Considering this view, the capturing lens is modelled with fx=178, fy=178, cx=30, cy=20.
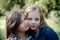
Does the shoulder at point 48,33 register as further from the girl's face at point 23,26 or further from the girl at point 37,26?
the girl's face at point 23,26

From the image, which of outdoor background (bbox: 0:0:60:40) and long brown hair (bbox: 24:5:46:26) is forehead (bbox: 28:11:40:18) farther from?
outdoor background (bbox: 0:0:60:40)

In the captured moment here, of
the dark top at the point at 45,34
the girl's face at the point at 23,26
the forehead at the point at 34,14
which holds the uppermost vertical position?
the forehead at the point at 34,14

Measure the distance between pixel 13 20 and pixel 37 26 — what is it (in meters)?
0.18

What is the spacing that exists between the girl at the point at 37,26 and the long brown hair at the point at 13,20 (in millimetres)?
59

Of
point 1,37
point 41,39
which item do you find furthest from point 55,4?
point 1,37

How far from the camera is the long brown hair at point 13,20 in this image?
127 cm

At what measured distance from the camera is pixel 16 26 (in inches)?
50.4

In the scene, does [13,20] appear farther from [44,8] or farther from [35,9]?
[44,8]

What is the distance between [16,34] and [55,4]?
1.39 feet

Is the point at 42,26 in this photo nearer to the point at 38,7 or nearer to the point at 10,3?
the point at 38,7

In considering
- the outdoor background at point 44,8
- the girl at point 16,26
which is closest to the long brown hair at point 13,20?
the girl at point 16,26

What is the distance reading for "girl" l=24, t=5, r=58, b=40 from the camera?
126 cm

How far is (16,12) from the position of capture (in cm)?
128

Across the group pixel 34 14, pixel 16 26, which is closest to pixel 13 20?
pixel 16 26
